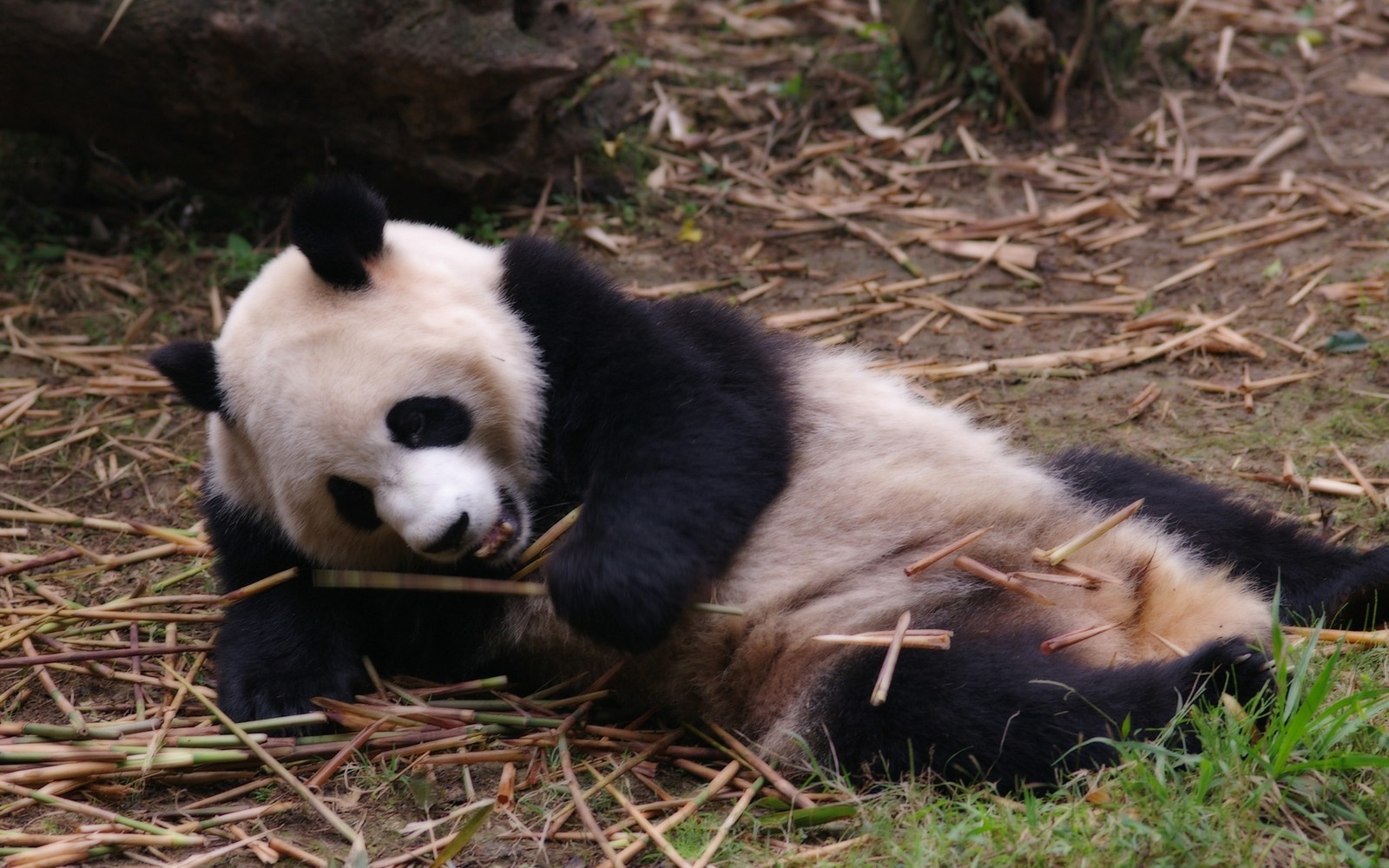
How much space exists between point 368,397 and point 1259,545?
226 centimetres

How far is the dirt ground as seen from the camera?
13.6 ft

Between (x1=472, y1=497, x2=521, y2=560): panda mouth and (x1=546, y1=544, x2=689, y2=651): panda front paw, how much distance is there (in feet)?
0.56

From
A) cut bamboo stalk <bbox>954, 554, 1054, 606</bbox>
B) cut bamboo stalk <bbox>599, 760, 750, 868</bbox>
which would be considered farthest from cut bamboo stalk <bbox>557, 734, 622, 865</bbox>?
cut bamboo stalk <bbox>954, 554, 1054, 606</bbox>

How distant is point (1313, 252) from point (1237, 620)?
2.64 metres

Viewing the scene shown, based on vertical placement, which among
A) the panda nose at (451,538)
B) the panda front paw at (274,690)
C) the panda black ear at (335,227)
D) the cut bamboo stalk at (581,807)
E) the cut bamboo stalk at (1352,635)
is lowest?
the panda front paw at (274,690)

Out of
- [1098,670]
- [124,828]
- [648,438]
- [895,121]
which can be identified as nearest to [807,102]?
[895,121]

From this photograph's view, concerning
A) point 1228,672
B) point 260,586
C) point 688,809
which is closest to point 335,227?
point 260,586

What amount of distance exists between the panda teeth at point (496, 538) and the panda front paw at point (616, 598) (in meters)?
0.17

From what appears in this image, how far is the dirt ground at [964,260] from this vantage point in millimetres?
4156

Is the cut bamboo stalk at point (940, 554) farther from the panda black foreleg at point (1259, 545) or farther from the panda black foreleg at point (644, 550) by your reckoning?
the panda black foreleg at point (1259, 545)

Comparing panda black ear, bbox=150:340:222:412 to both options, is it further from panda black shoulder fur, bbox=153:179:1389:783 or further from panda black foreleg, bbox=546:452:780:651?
panda black foreleg, bbox=546:452:780:651

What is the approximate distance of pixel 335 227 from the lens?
2893 mm

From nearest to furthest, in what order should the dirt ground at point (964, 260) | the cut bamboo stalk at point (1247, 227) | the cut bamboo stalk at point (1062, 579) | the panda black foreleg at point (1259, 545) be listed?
1. the cut bamboo stalk at point (1062, 579)
2. the panda black foreleg at point (1259, 545)
3. the dirt ground at point (964, 260)
4. the cut bamboo stalk at point (1247, 227)

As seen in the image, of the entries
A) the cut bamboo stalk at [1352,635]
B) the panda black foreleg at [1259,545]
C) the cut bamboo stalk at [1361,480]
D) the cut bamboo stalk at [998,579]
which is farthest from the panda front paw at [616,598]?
the cut bamboo stalk at [1361,480]
